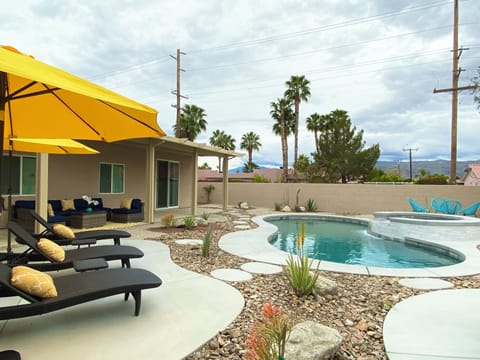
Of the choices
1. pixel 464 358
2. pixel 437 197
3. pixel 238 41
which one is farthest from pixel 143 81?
pixel 464 358

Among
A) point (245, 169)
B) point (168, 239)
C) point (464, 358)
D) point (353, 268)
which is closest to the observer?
point (464, 358)

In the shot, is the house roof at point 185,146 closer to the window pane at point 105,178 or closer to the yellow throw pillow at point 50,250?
the window pane at point 105,178

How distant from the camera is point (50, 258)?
4.27 metres

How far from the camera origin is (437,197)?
1527 cm

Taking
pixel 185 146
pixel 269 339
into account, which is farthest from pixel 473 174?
pixel 269 339

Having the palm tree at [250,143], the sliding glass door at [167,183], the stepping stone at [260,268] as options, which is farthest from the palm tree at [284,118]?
the stepping stone at [260,268]

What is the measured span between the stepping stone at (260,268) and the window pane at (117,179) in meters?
8.71

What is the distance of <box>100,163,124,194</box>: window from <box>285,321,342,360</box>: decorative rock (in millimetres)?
10986

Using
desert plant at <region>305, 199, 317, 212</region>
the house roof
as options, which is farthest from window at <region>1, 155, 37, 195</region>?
desert plant at <region>305, 199, 317, 212</region>

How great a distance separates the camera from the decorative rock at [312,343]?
8.21ft

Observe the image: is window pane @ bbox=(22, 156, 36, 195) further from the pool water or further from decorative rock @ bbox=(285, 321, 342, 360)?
decorative rock @ bbox=(285, 321, 342, 360)

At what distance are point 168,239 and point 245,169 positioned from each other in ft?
151

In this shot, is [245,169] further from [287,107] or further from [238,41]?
[238,41]

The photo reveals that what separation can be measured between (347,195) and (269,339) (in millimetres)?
16149
